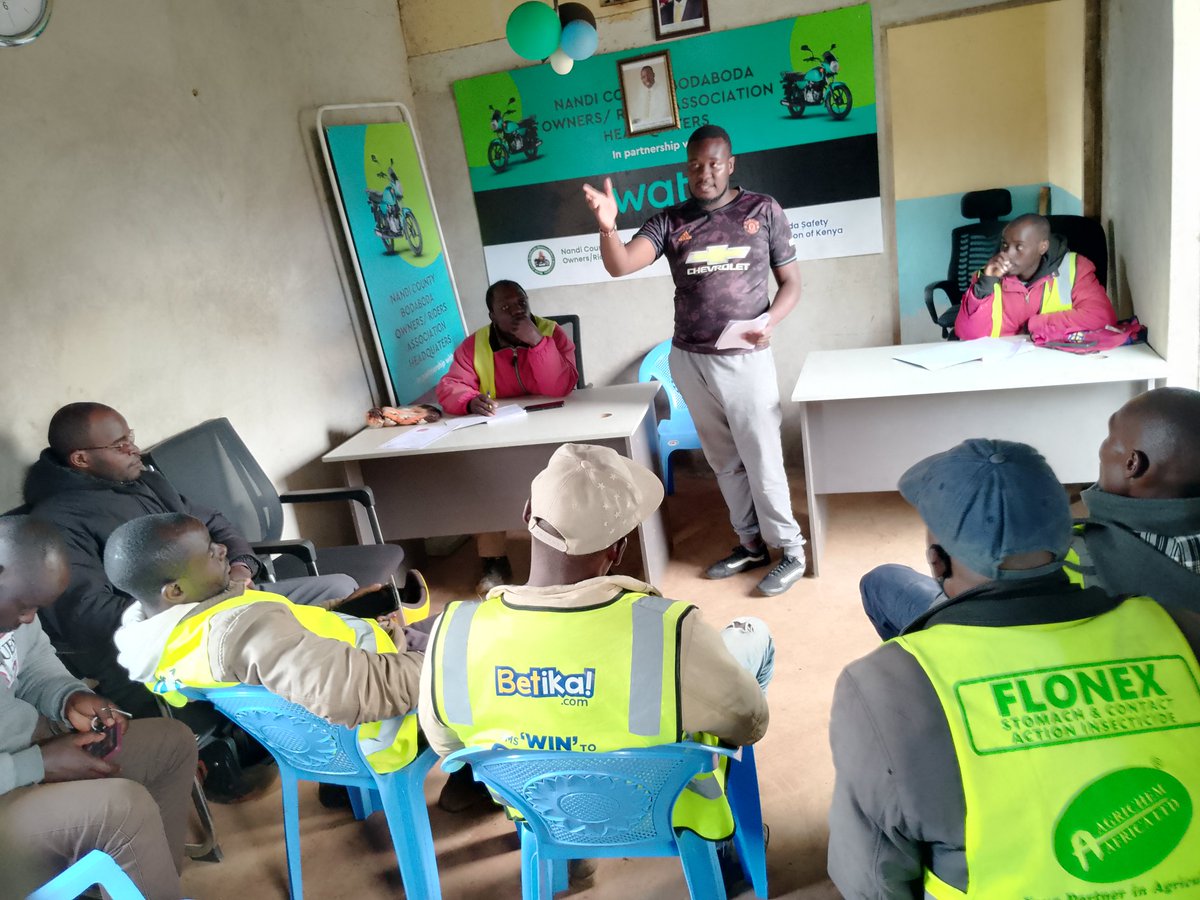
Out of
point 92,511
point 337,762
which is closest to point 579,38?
point 92,511

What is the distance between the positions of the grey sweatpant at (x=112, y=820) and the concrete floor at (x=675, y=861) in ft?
1.22

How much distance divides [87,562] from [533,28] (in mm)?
2557

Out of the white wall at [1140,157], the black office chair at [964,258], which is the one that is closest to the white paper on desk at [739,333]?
the white wall at [1140,157]

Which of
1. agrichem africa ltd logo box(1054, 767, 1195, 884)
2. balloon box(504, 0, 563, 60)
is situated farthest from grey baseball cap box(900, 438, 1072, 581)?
balloon box(504, 0, 563, 60)

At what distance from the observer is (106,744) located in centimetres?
182

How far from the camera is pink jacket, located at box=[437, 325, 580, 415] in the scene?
134 inches

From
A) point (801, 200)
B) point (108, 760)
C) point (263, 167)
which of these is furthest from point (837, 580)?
point (263, 167)

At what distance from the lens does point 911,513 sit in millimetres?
3715

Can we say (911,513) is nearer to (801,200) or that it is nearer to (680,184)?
(801,200)

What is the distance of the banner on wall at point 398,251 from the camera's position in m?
3.81

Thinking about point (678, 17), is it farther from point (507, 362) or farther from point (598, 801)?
point (598, 801)

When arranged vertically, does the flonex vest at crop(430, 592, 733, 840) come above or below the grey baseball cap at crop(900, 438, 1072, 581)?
below

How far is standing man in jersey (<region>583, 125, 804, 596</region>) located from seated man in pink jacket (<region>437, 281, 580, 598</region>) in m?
0.45

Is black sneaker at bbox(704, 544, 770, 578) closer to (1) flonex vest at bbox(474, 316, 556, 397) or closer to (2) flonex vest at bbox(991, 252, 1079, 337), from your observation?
(1) flonex vest at bbox(474, 316, 556, 397)
